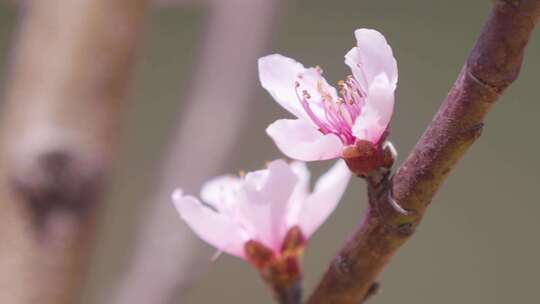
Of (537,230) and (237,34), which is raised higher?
(237,34)

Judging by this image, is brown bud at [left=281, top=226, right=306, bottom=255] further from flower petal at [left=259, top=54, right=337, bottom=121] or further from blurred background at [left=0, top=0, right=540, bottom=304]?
blurred background at [left=0, top=0, right=540, bottom=304]

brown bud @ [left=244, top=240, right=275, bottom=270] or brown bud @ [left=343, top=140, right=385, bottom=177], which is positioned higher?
brown bud @ [left=343, top=140, right=385, bottom=177]

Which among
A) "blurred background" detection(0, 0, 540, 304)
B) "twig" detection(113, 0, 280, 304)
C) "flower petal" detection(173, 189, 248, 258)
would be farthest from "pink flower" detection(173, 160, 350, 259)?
"blurred background" detection(0, 0, 540, 304)

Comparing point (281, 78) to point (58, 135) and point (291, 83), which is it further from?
point (58, 135)

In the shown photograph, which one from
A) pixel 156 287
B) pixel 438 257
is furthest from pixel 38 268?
pixel 438 257

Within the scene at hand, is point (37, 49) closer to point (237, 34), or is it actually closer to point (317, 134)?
point (317, 134)

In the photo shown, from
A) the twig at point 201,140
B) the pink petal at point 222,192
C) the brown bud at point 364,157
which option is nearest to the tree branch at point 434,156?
the brown bud at point 364,157
